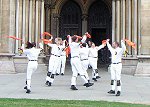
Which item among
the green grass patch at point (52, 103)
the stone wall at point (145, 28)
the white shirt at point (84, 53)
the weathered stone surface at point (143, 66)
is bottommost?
the green grass patch at point (52, 103)

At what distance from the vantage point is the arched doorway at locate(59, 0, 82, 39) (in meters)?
31.4

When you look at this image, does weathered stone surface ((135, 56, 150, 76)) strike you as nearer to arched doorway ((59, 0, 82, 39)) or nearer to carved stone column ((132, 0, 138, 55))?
carved stone column ((132, 0, 138, 55))

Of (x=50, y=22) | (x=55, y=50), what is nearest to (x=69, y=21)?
(x=50, y=22)

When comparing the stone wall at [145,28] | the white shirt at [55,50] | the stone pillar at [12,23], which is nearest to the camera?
the white shirt at [55,50]

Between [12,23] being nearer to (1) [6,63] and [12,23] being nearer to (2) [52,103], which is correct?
(1) [6,63]

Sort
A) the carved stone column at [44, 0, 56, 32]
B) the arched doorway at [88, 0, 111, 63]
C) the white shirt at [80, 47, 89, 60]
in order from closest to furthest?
the white shirt at [80, 47, 89, 60], the carved stone column at [44, 0, 56, 32], the arched doorway at [88, 0, 111, 63]

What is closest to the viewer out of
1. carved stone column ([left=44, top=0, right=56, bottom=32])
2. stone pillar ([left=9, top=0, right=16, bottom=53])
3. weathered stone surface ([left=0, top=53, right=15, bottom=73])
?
weathered stone surface ([left=0, top=53, right=15, bottom=73])

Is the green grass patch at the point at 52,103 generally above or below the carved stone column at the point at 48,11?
below

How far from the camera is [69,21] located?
31469 mm

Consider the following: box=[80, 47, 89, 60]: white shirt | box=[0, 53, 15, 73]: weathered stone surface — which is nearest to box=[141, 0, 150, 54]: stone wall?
box=[80, 47, 89, 60]: white shirt

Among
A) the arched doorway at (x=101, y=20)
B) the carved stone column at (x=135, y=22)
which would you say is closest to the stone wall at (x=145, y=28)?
the carved stone column at (x=135, y=22)

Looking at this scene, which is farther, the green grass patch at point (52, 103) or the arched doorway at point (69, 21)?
the arched doorway at point (69, 21)

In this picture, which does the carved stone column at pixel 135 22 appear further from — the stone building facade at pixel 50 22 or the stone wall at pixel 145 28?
the stone wall at pixel 145 28

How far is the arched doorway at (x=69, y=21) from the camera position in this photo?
31.4m
